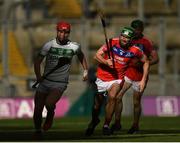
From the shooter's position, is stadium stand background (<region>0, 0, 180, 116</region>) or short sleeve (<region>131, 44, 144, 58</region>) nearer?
short sleeve (<region>131, 44, 144, 58</region>)

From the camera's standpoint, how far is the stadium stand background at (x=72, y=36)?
113 feet

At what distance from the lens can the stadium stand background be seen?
3450cm

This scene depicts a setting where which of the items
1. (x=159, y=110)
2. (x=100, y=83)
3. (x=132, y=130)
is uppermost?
(x=100, y=83)

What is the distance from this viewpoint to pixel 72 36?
35.5 m

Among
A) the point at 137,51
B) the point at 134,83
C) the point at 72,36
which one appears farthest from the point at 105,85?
the point at 72,36

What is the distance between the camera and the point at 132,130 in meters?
17.7

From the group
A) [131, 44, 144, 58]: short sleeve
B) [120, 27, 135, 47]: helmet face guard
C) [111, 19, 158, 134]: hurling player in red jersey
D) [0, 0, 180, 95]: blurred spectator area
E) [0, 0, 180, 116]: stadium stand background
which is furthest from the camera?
[0, 0, 180, 95]: blurred spectator area

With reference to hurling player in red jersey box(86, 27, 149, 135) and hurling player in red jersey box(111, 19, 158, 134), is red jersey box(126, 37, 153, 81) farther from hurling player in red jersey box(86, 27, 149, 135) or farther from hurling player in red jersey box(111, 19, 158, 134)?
hurling player in red jersey box(86, 27, 149, 135)

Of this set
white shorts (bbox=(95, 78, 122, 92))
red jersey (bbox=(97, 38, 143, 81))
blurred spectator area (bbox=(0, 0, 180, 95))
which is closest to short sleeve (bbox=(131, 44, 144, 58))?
red jersey (bbox=(97, 38, 143, 81))

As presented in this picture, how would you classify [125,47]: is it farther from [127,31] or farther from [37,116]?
[37,116]

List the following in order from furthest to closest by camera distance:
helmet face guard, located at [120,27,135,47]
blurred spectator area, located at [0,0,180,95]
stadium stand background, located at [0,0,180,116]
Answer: blurred spectator area, located at [0,0,180,95] → stadium stand background, located at [0,0,180,116] → helmet face guard, located at [120,27,135,47]

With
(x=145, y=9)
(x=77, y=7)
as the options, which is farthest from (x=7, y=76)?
(x=145, y=9)

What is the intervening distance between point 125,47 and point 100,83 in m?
0.81

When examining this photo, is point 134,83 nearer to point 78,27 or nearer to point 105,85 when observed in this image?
point 105,85
